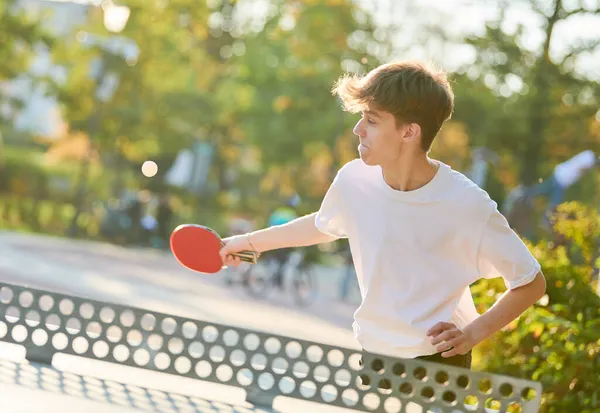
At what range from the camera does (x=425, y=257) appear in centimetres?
279

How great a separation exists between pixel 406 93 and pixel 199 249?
0.75 metres

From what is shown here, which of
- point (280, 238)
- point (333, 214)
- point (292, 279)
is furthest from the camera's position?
point (292, 279)

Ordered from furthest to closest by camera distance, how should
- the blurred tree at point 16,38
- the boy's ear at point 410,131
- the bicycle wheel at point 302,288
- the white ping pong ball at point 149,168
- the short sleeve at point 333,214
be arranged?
the white ping pong ball at point 149,168, the blurred tree at point 16,38, the bicycle wheel at point 302,288, the short sleeve at point 333,214, the boy's ear at point 410,131

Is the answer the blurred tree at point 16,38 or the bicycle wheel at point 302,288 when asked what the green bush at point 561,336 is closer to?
the bicycle wheel at point 302,288

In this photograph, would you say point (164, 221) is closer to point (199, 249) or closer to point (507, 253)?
point (199, 249)

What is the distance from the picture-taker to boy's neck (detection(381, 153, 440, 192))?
285 cm

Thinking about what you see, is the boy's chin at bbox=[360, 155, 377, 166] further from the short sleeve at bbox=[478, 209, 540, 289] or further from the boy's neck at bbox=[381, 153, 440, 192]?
the short sleeve at bbox=[478, 209, 540, 289]

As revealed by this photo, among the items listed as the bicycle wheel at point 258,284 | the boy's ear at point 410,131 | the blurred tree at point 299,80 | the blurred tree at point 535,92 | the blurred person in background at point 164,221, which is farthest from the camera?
the blurred tree at point 299,80

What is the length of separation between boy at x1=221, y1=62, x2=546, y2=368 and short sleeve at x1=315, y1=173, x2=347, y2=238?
0.07 metres

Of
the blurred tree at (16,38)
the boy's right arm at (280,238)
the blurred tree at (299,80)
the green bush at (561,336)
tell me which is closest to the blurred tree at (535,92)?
the blurred tree at (299,80)

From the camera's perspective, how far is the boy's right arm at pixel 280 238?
3088mm

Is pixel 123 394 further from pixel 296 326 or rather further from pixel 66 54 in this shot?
pixel 66 54

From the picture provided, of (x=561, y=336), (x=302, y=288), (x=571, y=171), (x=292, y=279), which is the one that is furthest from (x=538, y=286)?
(x=292, y=279)

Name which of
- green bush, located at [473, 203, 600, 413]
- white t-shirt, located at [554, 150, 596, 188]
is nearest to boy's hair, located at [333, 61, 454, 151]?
green bush, located at [473, 203, 600, 413]
